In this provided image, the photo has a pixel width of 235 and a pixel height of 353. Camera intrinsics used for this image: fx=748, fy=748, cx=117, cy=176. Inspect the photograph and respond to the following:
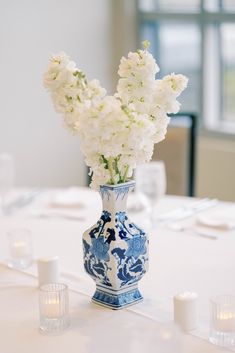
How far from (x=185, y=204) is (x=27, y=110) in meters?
1.74

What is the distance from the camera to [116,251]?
1.80 meters

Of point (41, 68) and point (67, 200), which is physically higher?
point (41, 68)

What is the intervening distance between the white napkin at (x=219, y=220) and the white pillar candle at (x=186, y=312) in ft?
2.92

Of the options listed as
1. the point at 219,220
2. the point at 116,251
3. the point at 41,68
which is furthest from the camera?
the point at 41,68

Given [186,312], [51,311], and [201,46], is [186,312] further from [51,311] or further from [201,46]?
[201,46]

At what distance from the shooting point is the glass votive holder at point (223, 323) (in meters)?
1.61

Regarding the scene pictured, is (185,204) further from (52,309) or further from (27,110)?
(27,110)

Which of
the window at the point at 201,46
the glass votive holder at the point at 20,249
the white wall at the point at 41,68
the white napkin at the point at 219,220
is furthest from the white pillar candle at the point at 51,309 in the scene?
the window at the point at 201,46

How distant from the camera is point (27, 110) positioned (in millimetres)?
4363

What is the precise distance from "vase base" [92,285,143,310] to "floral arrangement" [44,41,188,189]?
271mm

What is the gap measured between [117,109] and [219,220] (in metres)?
1.10

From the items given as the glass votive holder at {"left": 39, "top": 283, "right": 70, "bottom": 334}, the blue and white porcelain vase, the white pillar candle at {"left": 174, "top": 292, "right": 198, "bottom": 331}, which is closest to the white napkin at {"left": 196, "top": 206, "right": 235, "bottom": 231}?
the blue and white porcelain vase

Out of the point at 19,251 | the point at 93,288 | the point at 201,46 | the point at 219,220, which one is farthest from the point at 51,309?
the point at 201,46

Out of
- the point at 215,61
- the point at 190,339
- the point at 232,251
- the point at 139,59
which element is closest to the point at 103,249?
the point at 190,339
